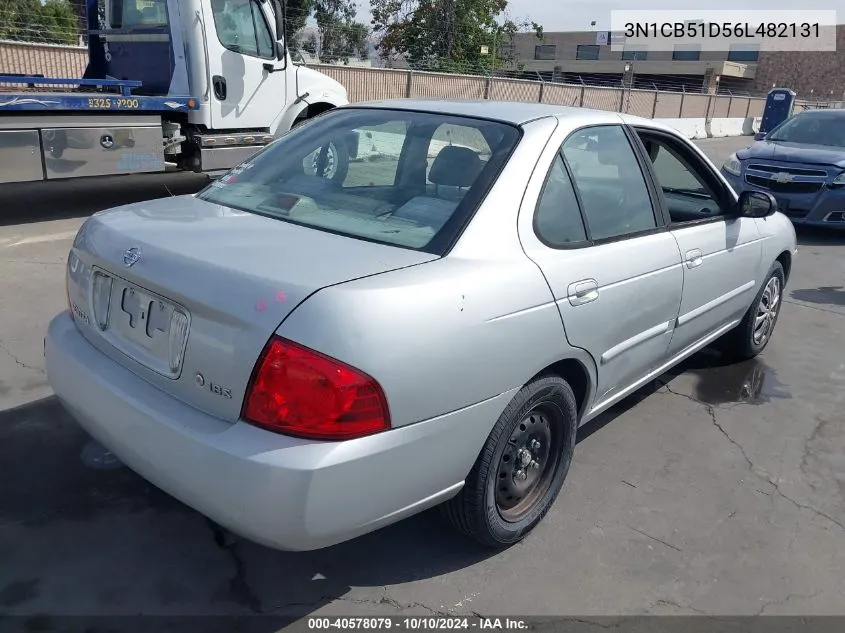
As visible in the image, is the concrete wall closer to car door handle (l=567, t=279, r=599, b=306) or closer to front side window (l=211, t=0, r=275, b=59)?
front side window (l=211, t=0, r=275, b=59)

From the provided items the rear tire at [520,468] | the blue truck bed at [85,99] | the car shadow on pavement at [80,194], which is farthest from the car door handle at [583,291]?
the car shadow on pavement at [80,194]

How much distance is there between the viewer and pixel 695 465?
371 centimetres

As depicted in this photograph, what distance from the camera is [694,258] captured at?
3.69m

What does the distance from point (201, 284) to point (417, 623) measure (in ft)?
4.52

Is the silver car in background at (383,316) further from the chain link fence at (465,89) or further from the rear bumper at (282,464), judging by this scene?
the chain link fence at (465,89)

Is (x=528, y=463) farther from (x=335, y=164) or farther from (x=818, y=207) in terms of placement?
(x=818, y=207)

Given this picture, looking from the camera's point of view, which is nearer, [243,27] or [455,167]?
[455,167]

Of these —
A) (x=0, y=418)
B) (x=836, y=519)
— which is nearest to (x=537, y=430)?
(x=836, y=519)

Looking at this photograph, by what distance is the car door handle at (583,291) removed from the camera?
2783 mm

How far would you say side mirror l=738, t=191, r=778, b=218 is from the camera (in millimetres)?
4152

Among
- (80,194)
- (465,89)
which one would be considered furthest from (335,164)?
(465,89)

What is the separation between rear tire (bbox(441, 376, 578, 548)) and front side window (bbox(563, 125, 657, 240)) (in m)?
0.75

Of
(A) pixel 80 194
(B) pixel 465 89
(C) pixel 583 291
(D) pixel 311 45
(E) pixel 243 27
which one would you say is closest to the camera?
(C) pixel 583 291

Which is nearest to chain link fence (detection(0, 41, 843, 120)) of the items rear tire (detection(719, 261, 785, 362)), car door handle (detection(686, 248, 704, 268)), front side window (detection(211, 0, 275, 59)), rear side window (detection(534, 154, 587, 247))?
front side window (detection(211, 0, 275, 59))
